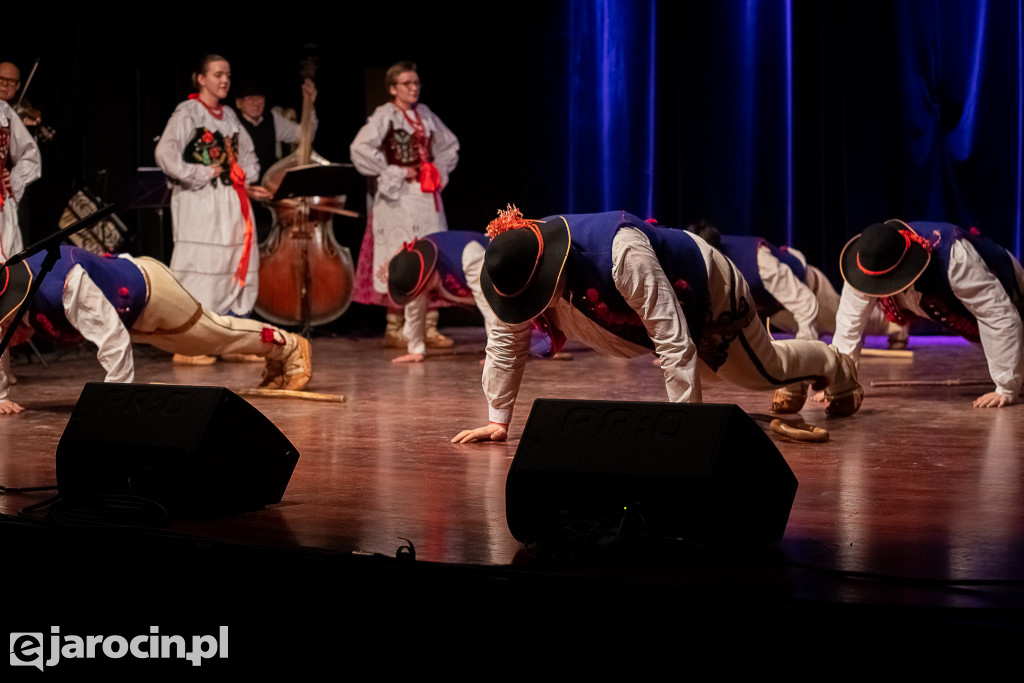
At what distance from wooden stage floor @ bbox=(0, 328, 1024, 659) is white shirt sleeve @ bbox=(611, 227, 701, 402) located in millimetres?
370

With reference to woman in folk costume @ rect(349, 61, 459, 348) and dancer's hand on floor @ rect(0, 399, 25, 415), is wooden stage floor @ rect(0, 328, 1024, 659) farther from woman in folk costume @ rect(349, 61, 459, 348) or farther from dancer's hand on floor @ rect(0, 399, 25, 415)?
woman in folk costume @ rect(349, 61, 459, 348)

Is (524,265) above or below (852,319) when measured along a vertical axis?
above

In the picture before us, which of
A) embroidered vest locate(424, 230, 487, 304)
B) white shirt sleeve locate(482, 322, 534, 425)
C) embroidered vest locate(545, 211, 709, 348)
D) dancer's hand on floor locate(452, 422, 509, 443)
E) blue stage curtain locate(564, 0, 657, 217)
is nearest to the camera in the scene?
embroidered vest locate(545, 211, 709, 348)

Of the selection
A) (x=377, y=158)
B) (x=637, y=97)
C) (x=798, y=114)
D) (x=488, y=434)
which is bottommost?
(x=488, y=434)

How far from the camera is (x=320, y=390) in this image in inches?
193

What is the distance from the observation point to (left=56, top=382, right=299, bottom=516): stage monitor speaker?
246 centimetres

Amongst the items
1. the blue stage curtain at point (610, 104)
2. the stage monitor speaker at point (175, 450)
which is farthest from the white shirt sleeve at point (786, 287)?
the stage monitor speaker at point (175, 450)

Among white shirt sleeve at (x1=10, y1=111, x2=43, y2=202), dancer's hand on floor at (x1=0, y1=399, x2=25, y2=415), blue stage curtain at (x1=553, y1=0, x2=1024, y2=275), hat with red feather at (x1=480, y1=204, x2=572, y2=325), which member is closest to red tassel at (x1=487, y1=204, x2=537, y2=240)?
hat with red feather at (x1=480, y1=204, x2=572, y2=325)

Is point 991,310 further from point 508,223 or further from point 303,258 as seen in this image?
point 303,258

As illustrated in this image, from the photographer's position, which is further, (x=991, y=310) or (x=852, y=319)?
(x=852, y=319)

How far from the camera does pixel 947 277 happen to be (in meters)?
4.11

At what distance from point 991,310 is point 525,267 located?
1982 millimetres

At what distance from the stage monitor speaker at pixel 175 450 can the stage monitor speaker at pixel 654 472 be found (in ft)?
2.19

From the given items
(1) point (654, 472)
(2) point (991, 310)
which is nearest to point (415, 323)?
(2) point (991, 310)
